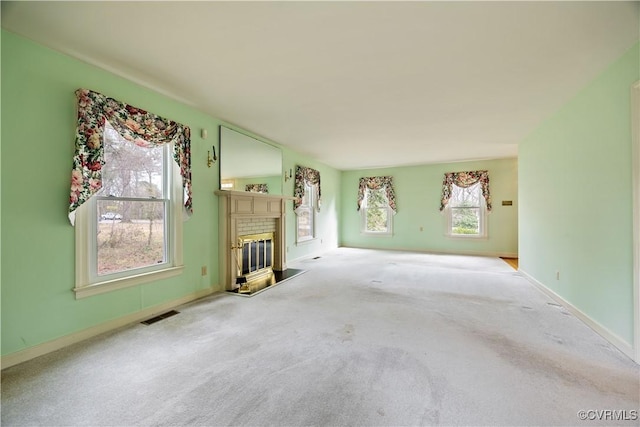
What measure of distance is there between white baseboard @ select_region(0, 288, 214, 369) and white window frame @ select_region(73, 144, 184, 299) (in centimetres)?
31

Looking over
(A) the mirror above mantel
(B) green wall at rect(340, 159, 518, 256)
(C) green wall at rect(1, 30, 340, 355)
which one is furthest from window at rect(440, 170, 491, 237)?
(C) green wall at rect(1, 30, 340, 355)

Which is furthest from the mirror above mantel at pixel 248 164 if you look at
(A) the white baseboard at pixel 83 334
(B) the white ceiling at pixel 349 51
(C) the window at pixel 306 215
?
(A) the white baseboard at pixel 83 334

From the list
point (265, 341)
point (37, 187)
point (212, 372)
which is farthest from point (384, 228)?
point (37, 187)

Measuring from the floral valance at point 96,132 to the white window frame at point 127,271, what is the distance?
0.16 metres

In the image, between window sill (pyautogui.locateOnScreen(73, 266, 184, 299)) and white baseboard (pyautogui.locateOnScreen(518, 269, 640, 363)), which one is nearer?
white baseboard (pyautogui.locateOnScreen(518, 269, 640, 363))

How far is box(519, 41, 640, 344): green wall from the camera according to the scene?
2.09 metres

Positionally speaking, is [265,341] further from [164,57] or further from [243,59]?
[164,57]

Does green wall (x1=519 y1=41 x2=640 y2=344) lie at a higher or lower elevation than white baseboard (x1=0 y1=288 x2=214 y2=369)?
higher

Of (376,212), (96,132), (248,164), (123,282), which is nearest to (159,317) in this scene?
(123,282)

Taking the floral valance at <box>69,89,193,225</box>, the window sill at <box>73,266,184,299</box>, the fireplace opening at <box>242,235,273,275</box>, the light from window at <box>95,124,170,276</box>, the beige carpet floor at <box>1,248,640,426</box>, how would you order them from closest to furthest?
the beige carpet floor at <box>1,248,640,426</box> < the floral valance at <box>69,89,193,225</box> < the window sill at <box>73,266,184,299</box> < the light from window at <box>95,124,170,276</box> < the fireplace opening at <box>242,235,273,275</box>

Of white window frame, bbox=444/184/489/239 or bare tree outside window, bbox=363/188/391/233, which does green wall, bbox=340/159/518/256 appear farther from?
bare tree outside window, bbox=363/188/391/233

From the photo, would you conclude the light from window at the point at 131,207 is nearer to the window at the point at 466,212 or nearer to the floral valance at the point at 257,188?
the floral valance at the point at 257,188

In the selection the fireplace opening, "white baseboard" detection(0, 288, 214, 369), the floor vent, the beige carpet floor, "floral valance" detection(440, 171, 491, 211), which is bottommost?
the beige carpet floor

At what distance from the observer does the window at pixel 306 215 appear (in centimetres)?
602
